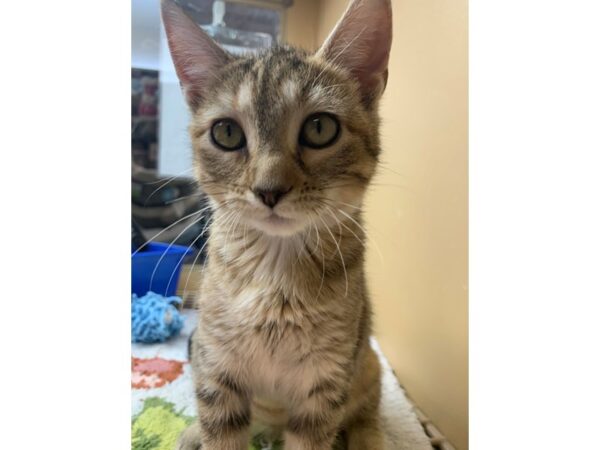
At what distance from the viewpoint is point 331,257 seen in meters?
0.92

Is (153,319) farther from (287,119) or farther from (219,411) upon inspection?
(287,119)

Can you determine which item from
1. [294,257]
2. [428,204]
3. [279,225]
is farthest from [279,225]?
[428,204]

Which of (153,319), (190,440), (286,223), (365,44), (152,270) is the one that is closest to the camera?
(286,223)

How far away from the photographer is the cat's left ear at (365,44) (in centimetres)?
85

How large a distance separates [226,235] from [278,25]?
0.89m

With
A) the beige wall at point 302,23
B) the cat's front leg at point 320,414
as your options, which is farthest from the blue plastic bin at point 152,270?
the cat's front leg at point 320,414

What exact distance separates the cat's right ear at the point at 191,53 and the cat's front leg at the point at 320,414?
2.04 feet

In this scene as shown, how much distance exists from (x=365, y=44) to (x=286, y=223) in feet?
1.27

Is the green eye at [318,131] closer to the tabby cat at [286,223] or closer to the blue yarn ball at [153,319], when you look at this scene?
the tabby cat at [286,223]

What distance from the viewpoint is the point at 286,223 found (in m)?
0.79

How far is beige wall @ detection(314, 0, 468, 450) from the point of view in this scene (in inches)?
42.0

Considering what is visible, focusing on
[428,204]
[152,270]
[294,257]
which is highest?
[428,204]
